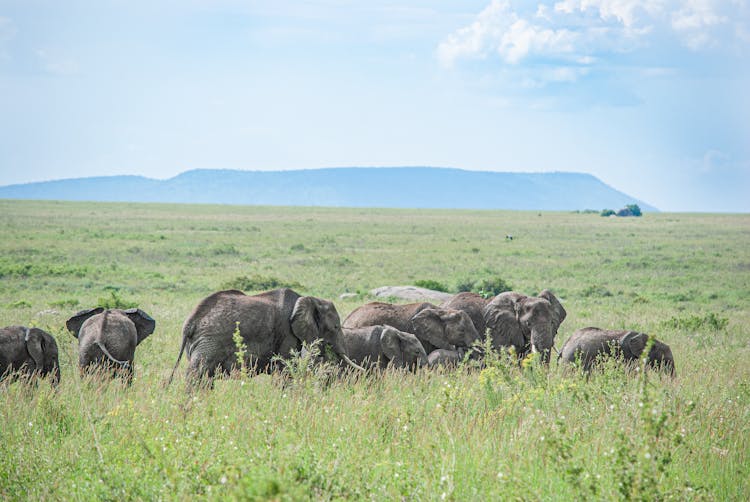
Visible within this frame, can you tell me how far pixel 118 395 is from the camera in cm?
854

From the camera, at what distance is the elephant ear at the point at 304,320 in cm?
984

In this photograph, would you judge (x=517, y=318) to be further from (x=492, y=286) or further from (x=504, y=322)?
(x=492, y=286)

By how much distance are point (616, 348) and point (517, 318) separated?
2.07 metres

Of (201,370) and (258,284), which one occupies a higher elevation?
(201,370)

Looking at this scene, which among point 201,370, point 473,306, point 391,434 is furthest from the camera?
point 473,306

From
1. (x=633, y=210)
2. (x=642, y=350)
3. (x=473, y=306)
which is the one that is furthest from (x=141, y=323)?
(x=633, y=210)

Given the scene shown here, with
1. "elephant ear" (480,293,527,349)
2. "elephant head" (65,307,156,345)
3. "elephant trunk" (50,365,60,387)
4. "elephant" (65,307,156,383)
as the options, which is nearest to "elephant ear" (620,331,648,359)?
"elephant ear" (480,293,527,349)

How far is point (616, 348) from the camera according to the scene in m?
11.2

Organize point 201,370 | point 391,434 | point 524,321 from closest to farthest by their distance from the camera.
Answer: point 391,434, point 201,370, point 524,321

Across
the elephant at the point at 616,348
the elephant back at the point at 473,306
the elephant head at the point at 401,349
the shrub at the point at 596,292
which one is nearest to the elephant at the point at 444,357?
the elephant head at the point at 401,349

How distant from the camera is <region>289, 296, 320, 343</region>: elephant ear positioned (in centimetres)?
984

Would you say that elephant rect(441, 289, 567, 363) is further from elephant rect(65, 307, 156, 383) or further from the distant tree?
the distant tree

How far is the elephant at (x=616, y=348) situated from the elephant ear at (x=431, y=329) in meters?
1.95

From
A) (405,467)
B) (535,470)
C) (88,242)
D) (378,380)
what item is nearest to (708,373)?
(378,380)
